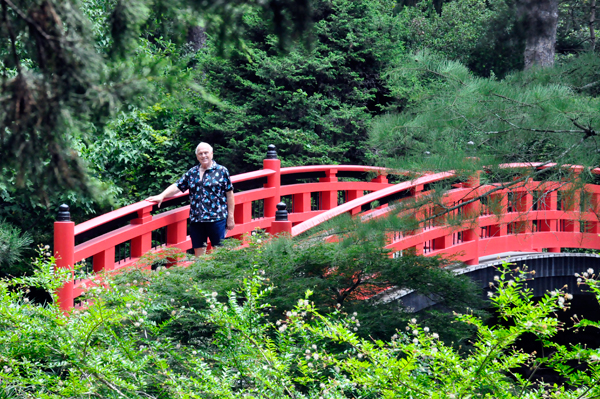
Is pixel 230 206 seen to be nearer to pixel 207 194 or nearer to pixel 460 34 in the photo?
pixel 207 194

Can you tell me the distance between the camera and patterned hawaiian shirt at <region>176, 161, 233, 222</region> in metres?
5.23

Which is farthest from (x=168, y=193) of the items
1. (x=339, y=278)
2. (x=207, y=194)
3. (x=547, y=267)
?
(x=547, y=267)

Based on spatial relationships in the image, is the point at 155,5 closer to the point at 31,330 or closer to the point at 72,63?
the point at 72,63

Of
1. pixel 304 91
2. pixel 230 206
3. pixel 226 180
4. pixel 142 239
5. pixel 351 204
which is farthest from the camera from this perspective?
pixel 304 91

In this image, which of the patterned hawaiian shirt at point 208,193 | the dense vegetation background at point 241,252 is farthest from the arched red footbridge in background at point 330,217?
the dense vegetation background at point 241,252

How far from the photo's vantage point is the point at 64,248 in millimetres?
4406

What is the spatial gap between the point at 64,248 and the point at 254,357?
1893 millimetres

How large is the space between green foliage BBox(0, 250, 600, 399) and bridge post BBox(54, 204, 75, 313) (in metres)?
0.49

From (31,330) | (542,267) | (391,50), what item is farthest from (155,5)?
(391,50)

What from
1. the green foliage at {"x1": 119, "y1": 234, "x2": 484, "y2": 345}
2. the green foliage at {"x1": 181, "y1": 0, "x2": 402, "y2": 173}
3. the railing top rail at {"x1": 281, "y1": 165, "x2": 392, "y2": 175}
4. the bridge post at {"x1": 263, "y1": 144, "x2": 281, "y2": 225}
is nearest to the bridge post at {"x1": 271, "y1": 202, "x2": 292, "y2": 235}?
the green foliage at {"x1": 119, "y1": 234, "x2": 484, "y2": 345}

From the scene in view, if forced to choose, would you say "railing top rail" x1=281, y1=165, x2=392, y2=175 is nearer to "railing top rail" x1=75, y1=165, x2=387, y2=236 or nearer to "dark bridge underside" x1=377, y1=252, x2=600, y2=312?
"railing top rail" x1=75, y1=165, x2=387, y2=236

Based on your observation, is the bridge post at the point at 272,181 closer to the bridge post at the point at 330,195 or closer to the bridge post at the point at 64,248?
the bridge post at the point at 330,195

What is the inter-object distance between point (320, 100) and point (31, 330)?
769 centimetres

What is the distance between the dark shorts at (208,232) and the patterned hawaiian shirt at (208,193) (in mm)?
65
